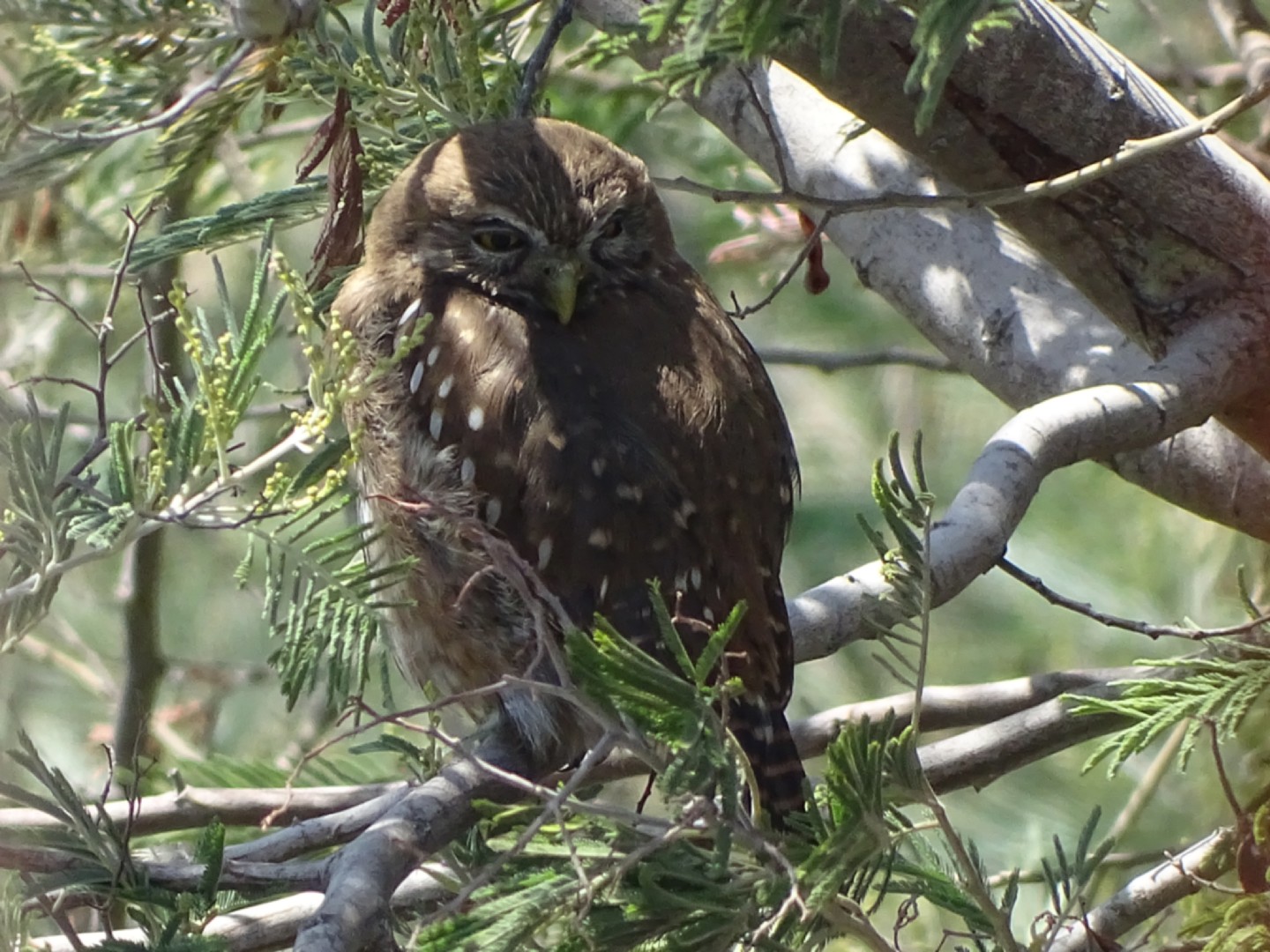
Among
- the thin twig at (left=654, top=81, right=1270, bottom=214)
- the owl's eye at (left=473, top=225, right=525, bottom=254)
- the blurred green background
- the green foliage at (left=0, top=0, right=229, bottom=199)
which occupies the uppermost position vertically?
the green foliage at (left=0, top=0, right=229, bottom=199)

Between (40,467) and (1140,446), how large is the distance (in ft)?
5.62

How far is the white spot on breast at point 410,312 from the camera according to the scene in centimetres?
269

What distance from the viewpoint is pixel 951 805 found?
15.2ft

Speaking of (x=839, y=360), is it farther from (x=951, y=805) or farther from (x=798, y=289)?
(x=798, y=289)

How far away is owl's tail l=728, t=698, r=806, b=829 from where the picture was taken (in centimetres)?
208

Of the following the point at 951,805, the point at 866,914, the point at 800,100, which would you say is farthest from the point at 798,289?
the point at 866,914

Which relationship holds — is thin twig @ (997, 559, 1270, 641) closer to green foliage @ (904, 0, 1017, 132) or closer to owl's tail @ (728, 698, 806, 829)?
owl's tail @ (728, 698, 806, 829)

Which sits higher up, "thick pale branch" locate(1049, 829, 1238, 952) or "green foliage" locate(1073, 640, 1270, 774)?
"green foliage" locate(1073, 640, 1270, 774)

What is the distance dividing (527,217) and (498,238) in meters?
0.08

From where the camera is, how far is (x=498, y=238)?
2.73 metres

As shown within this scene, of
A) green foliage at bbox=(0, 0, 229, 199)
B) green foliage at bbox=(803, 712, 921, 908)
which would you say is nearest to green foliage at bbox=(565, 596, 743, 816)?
green foliage at bbox=(803, 712, 921, 908)

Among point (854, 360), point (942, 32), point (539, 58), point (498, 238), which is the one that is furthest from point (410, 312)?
point (942, 32)

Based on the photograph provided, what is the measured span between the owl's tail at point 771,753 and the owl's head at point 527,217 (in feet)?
2.65

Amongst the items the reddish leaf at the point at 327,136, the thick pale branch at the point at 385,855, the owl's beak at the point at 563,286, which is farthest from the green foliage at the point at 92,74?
the thick pale branch at the point at 385,855
